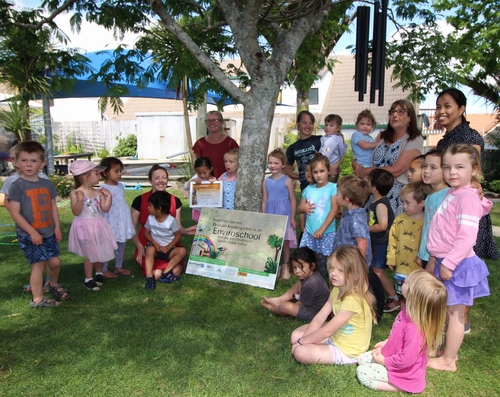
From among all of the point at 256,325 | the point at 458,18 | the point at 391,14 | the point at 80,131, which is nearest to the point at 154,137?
the point at 80,131

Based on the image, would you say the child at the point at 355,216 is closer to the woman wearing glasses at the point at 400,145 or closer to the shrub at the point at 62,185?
the woman wearing glasses at the point at 400,145

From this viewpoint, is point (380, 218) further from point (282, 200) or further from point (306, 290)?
point (282, 200)

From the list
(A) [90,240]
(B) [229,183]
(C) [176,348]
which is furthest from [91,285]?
(B) [229,183]

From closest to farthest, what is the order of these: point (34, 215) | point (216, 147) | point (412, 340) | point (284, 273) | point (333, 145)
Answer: point (412, 340), point (34, 215), point (284, 273), point (333, 145), point (216, 147)

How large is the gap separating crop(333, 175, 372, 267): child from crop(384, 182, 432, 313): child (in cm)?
24

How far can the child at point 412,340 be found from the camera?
2947mm

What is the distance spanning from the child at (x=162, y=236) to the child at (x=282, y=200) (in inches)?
45.9

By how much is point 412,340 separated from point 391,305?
5.58 feet

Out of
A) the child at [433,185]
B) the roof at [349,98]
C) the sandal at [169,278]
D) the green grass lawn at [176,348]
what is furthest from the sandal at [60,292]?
the roof at [349,98]

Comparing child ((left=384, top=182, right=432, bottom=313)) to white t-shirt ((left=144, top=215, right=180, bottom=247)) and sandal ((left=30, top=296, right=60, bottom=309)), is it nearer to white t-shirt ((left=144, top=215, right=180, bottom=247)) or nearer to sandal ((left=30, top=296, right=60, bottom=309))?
white t-shirt ((left=144, top=215, right=180, bottom=247))

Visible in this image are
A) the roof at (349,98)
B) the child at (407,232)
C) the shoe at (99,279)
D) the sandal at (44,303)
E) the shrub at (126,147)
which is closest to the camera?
the child at (407,232)

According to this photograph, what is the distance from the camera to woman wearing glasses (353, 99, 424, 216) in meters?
4.74

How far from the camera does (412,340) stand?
295 cm

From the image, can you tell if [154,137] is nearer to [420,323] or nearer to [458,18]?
[458,18]
